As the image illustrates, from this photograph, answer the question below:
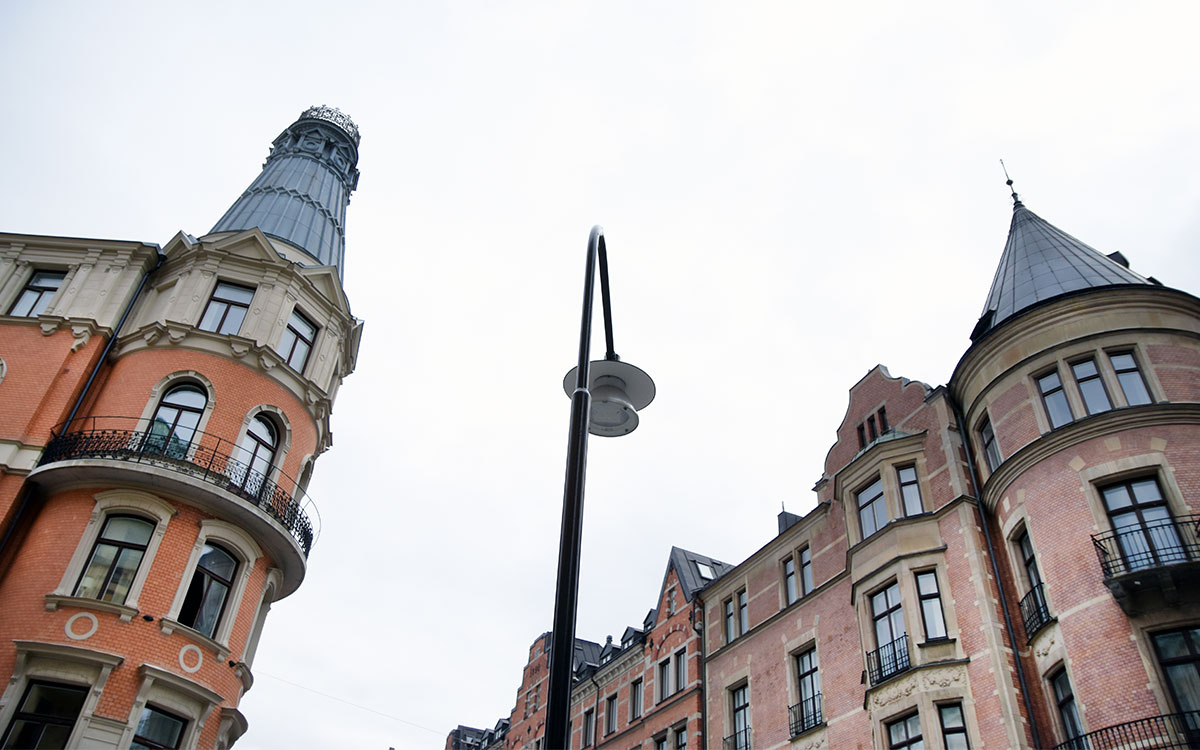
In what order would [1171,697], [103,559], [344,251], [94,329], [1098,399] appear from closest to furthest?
[1171,697]
[103,559]
[1098,399]
[94,329]
[344,251]

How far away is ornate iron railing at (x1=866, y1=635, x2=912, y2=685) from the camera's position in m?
23.9

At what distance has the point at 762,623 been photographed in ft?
103

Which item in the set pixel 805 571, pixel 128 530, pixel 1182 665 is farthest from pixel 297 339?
pixel 1182 665

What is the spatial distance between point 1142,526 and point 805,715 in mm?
12322

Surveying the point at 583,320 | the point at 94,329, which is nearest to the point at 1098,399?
the point at 583,320

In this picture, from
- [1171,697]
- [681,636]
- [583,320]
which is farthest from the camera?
[681,636]

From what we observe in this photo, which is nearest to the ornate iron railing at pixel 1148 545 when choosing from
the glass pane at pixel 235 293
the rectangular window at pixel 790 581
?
the rectangular window at pixel 790 581

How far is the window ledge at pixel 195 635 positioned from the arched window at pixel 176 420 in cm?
400

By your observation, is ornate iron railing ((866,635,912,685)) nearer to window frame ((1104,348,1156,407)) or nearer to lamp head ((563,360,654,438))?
window frame ((1104,348,1156,407))

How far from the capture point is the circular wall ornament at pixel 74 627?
60.5ft

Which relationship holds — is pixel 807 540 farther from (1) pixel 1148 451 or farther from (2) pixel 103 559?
(2) pixel 103 559

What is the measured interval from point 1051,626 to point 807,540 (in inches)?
428

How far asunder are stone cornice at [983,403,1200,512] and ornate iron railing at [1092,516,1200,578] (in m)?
2.47

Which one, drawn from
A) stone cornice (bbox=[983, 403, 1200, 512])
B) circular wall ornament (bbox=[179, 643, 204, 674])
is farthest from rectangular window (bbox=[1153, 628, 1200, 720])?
circular wall ornament (bbox=[179, 643, 204, 674])
